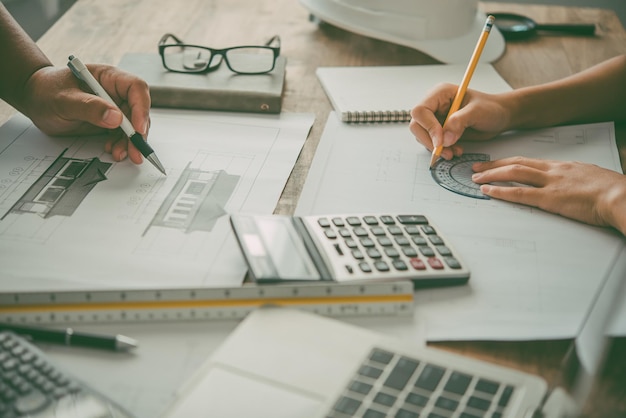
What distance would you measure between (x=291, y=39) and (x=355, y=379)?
2.86 ft

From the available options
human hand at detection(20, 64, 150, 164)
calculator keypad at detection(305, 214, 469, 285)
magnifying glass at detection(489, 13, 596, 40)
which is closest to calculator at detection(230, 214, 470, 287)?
calculator keypad at detection(305, 214, 469, 285)

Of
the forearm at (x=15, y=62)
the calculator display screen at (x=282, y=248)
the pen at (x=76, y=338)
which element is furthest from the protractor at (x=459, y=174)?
the forearm at (x=15, y=62)

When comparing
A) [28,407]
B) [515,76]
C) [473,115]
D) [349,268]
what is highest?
[28,407]

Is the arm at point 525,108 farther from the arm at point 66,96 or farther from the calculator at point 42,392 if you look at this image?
the calculator at point 42,392

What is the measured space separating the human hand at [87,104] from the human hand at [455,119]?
0.37 m

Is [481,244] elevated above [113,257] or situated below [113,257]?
below

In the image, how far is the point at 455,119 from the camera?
0.97m

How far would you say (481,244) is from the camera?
0.80 m

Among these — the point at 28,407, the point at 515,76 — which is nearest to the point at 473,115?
the point at 515,76

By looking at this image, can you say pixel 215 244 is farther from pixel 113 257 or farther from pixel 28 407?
Result: pixel 28 407

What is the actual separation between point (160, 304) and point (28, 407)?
0.15 m

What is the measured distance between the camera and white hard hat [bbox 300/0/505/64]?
1.25 meters

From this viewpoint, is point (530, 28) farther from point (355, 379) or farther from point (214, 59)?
point (355, 379)

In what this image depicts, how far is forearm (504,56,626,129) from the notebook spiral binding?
0.15 meters
